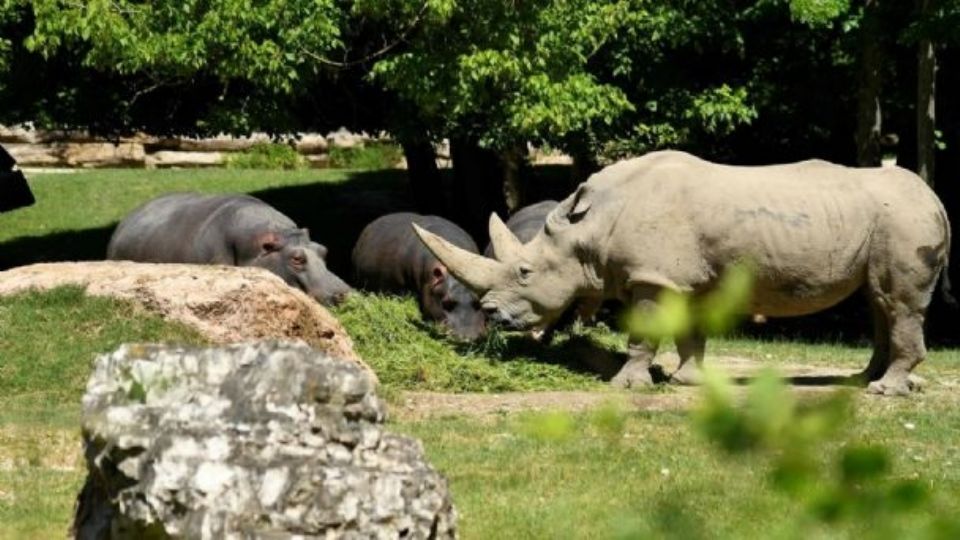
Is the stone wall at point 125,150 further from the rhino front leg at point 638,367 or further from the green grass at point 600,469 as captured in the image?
the green grass at point 600,469

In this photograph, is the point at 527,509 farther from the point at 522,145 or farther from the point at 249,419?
the point at 522,145

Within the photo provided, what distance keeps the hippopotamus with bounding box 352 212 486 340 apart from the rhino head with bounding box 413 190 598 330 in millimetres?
1557

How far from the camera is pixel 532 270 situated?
15.9 metres

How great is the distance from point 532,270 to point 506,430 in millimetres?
3678

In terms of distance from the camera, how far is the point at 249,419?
522cm

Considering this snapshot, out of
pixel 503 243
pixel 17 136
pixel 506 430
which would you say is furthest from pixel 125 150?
pixel 506 430

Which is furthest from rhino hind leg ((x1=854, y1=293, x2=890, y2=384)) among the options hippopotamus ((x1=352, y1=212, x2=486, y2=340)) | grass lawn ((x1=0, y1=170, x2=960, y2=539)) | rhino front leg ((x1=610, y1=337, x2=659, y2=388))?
hippopotamus ((x1=352, y1=212, x2=486, y2=340))

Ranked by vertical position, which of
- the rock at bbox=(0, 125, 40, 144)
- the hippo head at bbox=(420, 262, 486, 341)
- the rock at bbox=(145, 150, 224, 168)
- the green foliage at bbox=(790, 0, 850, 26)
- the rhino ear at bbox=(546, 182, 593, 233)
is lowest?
the rock at bbox=(145, 150, 224, 168)

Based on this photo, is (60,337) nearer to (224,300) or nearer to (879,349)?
(224,300)

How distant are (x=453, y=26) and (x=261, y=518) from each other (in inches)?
660

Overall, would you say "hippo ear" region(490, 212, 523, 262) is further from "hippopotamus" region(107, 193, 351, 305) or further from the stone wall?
the stone wall

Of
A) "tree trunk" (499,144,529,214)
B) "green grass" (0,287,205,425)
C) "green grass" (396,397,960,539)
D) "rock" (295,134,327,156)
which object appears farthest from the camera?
"rock" (295,134,327,156)

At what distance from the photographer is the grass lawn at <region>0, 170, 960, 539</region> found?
8867 millimetres

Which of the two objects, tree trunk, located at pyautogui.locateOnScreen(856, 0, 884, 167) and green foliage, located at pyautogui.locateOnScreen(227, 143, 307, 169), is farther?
green foliage, located at pyautogui.locateOnScreen(227, 143, 307, 169)
